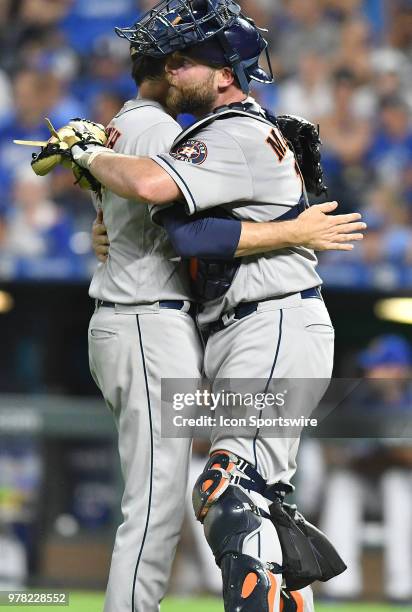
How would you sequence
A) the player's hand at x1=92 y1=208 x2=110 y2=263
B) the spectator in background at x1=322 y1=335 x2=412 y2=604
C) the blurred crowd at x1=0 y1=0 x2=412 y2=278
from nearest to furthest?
the player's hand at x1=92 y1=208 x2=110 y2=263
the spectator in background at x1=322 y1=335 x2=412 y2=604
the blurred crowd at x1=0 y1=0 x2=412 y2=278

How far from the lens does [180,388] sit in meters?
2.91

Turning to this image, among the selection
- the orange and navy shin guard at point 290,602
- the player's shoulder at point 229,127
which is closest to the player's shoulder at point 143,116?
the player's shoulder at point 229,127

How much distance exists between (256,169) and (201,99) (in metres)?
0.30

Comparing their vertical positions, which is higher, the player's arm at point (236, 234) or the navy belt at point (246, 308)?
the player's arm at point (236, 234)

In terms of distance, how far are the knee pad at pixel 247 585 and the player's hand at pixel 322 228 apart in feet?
2.73

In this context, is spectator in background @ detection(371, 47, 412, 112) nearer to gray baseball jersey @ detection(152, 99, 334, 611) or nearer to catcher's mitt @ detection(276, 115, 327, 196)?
catcher's mitt @ detection(276, 115, 327, 196)

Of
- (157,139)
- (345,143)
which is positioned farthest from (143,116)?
(345,143)

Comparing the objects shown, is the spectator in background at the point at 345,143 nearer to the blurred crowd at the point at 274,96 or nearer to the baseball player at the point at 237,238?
the blurred crowd at the point at 274,96

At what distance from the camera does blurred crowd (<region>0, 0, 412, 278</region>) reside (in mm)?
7000

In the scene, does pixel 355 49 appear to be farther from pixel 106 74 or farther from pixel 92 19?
pixel 92 19

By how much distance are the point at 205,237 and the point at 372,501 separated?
127 inches

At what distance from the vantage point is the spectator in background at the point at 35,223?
Answer: 22.5ft

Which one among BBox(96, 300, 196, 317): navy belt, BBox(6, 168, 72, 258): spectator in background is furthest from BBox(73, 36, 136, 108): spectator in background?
BBox(96, 300, 196, 317): navy belt

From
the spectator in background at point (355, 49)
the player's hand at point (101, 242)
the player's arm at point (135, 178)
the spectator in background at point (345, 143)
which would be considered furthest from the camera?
the spectator in background at point (355, 49)
